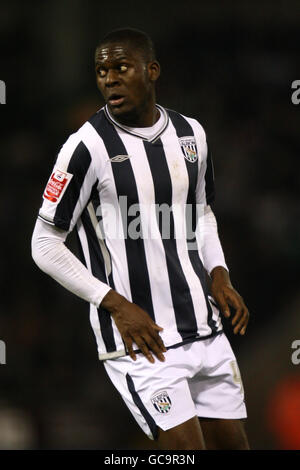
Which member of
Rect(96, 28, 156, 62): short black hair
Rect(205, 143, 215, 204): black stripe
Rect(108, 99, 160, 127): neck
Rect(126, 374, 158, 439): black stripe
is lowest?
Rect(126, 374, 158, 439): black stripe

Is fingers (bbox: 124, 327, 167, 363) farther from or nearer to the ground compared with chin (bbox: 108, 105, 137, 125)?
nearer to the ground

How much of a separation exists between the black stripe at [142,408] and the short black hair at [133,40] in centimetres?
103

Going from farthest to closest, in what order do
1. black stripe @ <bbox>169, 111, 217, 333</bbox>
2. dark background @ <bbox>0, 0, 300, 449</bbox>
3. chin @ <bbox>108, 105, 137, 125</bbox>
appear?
dark background @ <bbox>0, 0, 300, 449</bbox>
black stripe @ <bbox>169, 111, 217, 333</bbox>
chin @ <bbox>108, 105, 137, 125</bbox>

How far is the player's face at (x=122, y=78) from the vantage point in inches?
105

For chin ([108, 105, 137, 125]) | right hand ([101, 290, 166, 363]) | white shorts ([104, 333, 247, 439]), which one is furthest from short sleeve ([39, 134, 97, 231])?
white shorts ([104, 333, 247, 439])

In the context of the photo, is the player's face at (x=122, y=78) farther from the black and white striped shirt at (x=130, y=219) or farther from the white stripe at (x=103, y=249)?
the white stripe at (x=103, y=249)

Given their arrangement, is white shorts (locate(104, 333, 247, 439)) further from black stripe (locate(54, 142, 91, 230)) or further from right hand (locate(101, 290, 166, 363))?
black stripe (locate(54, 142, 91, 230))

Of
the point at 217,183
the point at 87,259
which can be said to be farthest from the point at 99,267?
the point at 217,183

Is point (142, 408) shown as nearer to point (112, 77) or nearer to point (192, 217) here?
point (192, 217)

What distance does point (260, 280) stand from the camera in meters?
4.55

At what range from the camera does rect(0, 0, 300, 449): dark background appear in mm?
4406

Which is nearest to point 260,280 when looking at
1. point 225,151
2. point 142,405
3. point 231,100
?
point 225,151

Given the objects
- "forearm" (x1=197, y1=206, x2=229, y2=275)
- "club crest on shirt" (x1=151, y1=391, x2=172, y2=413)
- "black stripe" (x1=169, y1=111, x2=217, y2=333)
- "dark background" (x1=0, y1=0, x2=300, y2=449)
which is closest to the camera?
"club crest on shirt" (x1=151, y1=391, x2=172, y2=413)

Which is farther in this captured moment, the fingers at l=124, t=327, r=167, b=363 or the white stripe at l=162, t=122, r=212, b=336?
the white stripe at l=162, t=122, r=212, b=336
